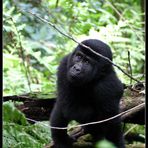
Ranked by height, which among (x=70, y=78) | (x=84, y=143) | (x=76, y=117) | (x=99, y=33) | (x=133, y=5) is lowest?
(x=84, y=143)

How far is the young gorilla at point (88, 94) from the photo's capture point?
388 centimetres

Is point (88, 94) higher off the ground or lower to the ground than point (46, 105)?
higher

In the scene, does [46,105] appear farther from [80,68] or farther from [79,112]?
[80,68]

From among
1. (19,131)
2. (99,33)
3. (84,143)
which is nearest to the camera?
(19,131)

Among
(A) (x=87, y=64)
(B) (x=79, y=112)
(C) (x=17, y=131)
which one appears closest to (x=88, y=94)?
(B) (x=79, y=112)

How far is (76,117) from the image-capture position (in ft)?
13.0

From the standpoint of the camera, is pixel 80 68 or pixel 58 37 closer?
pixel 80 68

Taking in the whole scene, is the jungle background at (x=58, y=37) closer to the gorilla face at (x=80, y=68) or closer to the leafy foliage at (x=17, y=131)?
the leafy foliage at (x=17, y=131)

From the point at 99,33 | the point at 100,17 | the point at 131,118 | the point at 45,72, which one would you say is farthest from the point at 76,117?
the point at 45,72

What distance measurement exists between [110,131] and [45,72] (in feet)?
13.9

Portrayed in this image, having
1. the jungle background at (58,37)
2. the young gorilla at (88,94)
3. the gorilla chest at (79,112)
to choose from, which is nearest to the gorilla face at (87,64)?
the young gorilla at (88,94)

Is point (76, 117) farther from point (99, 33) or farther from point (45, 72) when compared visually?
point (45, 72)

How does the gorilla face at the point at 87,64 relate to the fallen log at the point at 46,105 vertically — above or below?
above

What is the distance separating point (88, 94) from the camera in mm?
4012
